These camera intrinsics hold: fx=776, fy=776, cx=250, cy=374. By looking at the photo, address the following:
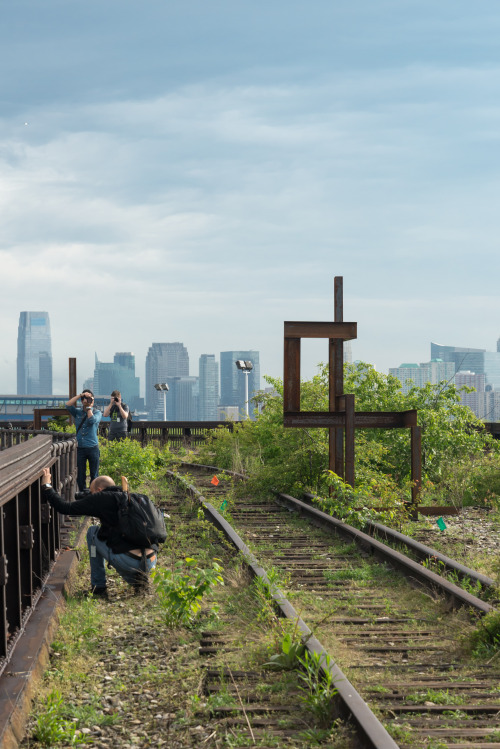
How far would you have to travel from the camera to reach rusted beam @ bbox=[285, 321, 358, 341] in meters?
13.9

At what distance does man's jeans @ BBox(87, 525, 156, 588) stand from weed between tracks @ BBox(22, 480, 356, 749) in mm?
185

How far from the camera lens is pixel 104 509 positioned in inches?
287

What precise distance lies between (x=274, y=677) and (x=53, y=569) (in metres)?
3.28

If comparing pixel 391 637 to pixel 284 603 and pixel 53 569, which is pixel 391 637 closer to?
pixel 284 603

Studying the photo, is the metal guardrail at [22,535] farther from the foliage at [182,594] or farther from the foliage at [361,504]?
the foliage at [361,504]

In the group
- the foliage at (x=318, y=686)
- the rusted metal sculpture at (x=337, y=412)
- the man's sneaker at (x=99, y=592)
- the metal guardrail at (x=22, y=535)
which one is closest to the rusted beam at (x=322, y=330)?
the rusted metal sculpture at (x=337, y=412)

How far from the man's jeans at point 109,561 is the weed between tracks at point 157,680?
0.61ft

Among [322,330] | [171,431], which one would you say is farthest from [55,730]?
[171,431]

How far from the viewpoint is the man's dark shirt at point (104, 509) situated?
7059mm

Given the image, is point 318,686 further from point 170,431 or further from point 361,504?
point 170,431

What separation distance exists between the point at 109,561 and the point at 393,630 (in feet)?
9.13

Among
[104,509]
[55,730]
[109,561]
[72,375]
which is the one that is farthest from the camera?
[72,375]

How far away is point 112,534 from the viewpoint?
7.42 m

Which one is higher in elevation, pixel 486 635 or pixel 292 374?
pixel 292 374
